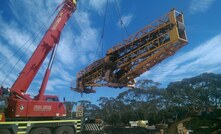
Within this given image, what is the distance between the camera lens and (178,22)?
1538 cm

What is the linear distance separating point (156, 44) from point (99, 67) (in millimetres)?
5950

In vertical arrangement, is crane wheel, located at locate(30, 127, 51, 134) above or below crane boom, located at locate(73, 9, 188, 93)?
below

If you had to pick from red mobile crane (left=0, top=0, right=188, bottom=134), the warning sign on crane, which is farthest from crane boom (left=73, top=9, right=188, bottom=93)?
the warning sign on crane

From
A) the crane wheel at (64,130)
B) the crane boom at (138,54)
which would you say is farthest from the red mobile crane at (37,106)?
the crane boom at (138,54)

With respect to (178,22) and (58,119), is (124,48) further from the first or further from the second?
(58,119)

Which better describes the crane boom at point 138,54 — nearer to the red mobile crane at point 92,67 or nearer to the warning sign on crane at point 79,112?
the red mobile crane at point 92,67

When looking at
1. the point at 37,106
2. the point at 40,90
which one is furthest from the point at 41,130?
the point at 40,90

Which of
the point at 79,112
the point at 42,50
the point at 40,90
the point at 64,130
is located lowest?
the point at 64,130

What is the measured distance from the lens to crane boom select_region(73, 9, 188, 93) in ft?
50.6

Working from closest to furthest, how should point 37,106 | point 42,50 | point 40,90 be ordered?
point 37,106, point 40,90, point 42,50

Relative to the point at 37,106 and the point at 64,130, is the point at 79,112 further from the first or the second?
the point at 37,106

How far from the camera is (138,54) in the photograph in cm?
1723

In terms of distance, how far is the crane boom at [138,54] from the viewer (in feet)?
50.6

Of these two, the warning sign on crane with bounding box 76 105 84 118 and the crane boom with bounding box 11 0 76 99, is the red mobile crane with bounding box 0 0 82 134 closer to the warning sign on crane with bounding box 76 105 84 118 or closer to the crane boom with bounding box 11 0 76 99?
the crane boom with bounding box 11 0 76 99
